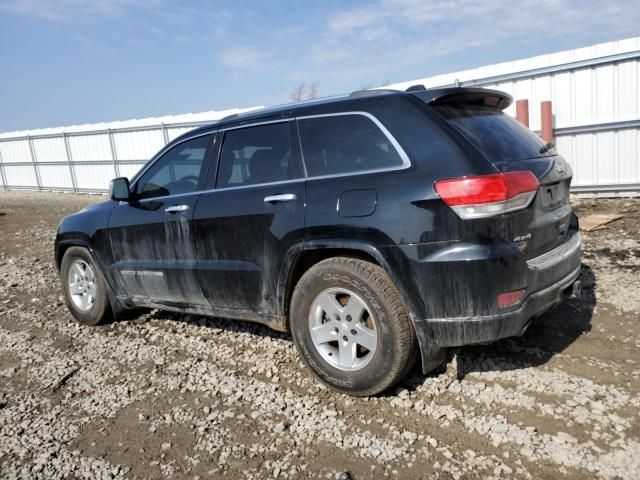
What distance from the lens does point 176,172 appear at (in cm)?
420

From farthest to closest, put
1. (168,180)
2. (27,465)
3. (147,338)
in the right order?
(147,338) < (168,180) < (27,465)

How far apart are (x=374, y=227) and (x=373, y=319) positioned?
0.56m

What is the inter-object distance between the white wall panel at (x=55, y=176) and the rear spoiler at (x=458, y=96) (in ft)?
70.2

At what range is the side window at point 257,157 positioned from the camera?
344 centimetres

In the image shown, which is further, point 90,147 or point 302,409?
point 90,147

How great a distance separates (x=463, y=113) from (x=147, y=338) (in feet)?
11.1

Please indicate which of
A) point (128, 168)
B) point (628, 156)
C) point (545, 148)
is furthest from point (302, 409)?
point (128, 168)

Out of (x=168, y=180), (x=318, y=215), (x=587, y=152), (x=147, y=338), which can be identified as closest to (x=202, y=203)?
(x=168, y=180)

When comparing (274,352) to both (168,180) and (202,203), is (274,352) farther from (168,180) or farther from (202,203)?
(168,180)

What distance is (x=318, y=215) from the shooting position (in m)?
3.09

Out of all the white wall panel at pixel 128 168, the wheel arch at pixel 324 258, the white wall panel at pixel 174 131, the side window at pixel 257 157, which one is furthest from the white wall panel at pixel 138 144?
the wheel arch at pixel 324 258

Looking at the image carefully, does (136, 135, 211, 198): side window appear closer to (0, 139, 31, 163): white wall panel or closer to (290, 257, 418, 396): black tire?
(290, 257, 418, 396): black tire

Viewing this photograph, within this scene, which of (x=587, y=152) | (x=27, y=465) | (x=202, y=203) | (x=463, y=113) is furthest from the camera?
(x=587, y=152)

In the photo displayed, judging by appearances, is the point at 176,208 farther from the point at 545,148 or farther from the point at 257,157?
the point at 545,148
